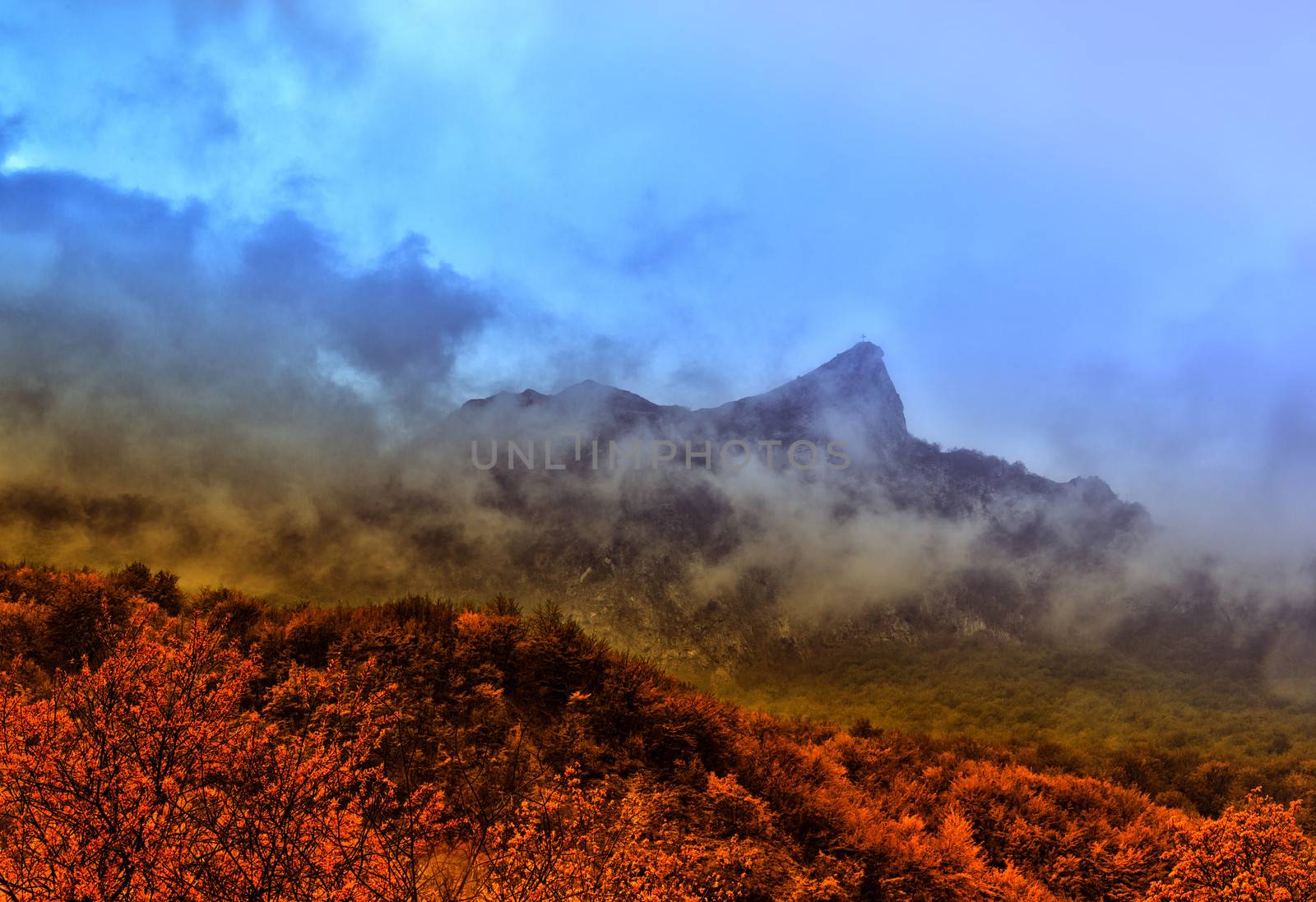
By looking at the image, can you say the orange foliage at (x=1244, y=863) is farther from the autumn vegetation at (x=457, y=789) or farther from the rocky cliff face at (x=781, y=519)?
the rocky cliff face at (x=781, y=519)

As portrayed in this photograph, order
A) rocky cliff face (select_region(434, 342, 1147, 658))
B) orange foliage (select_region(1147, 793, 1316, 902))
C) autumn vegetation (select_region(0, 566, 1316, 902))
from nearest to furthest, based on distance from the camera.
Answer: autumn vegetation (select_region(0, 566, 1316, 902)), orange foliage (select_region(1147, 793, 1316, 902)), rocky cliff face (select_region(434, 342, 1147, 658))

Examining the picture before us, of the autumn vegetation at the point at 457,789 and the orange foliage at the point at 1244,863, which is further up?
the autumn vegetation at the point at 457,789

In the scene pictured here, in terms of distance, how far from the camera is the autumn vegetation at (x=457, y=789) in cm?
651

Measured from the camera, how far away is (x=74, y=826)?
21.4 ft

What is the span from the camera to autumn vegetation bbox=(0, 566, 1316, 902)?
6.51 meters

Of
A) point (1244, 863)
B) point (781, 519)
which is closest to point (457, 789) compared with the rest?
point (1244, 863)

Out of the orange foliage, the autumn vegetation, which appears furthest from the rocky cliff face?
the orange foliage

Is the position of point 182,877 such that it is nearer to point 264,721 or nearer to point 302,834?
point 302,834

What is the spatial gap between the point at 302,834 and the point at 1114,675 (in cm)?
7850

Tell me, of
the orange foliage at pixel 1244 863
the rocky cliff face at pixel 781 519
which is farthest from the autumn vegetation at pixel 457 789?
the rocky cliff face at pixel 781 519

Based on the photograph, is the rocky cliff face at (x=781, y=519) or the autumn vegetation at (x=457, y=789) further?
the rocky cliff face at (x=781, y=519)

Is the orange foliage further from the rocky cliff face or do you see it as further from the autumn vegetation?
the rocky cliff face

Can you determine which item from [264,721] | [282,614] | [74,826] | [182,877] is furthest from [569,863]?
[282,614]

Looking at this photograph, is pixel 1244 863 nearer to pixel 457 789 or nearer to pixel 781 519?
pixel 457 789
